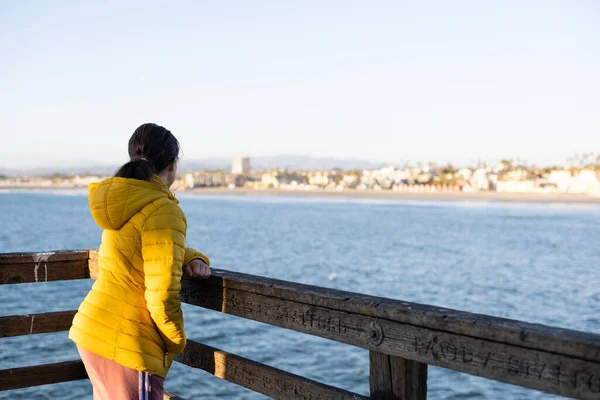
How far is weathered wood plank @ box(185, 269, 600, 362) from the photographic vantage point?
5.67 feet

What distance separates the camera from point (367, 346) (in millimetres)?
2262

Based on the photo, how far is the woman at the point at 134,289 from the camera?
2600 mm

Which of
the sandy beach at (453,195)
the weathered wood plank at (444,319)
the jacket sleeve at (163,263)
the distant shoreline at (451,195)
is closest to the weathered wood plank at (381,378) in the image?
the weathered wood plank at (444,319)

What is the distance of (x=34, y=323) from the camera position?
359 centimetres

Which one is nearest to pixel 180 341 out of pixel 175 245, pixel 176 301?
pixel 176 301

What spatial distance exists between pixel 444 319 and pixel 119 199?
1.32 metres

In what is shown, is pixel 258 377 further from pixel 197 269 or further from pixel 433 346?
pixel 433 346

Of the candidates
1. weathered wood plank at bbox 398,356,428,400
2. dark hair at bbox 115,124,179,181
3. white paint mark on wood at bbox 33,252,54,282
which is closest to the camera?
weathered wood plank at bbox 398,356,428,400

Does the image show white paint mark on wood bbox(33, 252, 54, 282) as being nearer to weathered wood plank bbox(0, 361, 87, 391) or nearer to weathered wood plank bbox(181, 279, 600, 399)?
weathered wood plank bbox(0, 361, 87, 391)

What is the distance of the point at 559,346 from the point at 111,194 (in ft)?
5.56

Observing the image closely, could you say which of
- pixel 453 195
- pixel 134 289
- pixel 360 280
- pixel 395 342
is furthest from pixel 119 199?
pixel 453 195

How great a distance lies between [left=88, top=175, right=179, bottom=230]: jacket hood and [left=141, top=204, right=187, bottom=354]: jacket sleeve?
7cm

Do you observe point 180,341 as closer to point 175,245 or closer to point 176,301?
point 176,301

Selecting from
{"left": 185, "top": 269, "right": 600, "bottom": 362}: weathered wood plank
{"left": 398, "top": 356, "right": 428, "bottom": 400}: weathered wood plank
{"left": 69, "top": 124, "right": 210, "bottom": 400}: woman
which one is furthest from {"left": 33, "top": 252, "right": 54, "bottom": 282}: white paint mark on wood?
{"left": 398, "top": 356, "right": 428, "bottom": 400}: weathered wood plank
